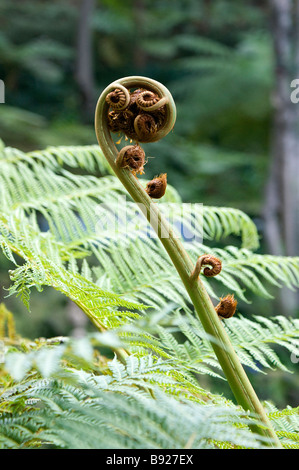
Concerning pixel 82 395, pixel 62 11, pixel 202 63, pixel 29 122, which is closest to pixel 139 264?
pixel 82 395

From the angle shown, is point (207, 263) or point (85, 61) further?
point (85, 61)

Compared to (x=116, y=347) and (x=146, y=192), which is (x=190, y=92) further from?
(x=116, y=347)

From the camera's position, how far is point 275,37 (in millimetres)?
2789

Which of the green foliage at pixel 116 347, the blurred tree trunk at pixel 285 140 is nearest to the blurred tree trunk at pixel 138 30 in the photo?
the blurred tree trunk at pixel 285 140

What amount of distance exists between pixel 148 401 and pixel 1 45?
5.22 m

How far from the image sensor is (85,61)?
17.7 ft

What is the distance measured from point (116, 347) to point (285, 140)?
2.81 m

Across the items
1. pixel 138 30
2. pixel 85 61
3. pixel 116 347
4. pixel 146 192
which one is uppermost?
pixel 138 30

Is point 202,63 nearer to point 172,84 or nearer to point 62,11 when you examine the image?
point 172,84

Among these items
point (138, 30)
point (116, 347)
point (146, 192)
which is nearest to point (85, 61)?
point (138, 30)

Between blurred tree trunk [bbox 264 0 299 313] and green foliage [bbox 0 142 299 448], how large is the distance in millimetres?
2142

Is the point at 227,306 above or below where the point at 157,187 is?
below

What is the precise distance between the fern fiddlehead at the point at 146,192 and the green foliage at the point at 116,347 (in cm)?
3

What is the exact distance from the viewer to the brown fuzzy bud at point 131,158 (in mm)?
458
